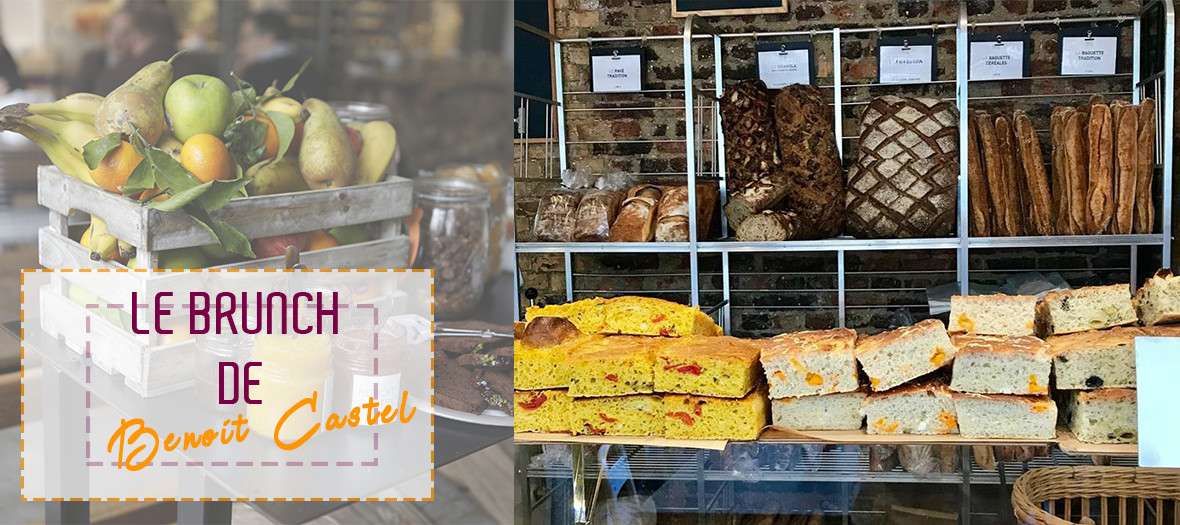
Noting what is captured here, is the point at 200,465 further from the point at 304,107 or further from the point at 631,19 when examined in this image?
the point at 631,19

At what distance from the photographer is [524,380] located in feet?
5.64

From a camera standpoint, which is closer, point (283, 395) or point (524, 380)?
point (283, 395)

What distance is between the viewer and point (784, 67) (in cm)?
322

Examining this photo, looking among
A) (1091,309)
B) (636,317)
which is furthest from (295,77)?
(1091,309)

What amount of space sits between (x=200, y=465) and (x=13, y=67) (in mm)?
343

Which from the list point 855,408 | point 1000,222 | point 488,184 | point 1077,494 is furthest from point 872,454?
point 1000,222

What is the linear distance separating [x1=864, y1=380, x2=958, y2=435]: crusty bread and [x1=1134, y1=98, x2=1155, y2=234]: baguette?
1314 millimetres

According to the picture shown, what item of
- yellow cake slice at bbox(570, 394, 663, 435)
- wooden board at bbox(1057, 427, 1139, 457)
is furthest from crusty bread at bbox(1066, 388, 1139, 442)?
yellow cake slice at bbox(570, 394, 663, 435)

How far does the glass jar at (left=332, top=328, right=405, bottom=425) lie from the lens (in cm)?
80

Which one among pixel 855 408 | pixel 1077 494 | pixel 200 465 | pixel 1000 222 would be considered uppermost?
pixel 1000 222

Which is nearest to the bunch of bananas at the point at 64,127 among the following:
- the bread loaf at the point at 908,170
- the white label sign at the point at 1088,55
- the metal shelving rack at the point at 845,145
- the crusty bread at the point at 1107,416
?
the crusty bread at the point at 1107,416

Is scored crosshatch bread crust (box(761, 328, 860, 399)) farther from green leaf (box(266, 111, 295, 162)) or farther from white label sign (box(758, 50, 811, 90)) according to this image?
white label sign (box(758, 50, 811, 90))

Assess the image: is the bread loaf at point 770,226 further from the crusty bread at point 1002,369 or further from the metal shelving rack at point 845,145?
the crusty bread at point 1002,369

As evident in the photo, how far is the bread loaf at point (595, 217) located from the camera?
2.84 meters
